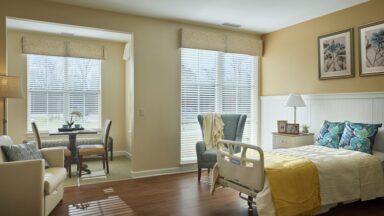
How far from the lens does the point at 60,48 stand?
576cm

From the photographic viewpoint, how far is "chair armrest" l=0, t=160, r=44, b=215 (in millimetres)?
2678

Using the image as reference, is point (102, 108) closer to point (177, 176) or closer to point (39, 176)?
point (177, 176)

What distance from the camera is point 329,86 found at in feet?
14.8

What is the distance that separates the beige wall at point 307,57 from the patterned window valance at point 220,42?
31 centimetres

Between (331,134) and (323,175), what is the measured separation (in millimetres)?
1218

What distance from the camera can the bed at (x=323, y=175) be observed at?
2.69 m

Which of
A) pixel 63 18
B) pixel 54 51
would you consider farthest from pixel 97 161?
pixel 63 18

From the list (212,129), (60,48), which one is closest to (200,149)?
(212,129)

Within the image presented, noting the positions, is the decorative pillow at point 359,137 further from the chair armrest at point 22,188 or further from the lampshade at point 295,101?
the chair armrest at point 22,188

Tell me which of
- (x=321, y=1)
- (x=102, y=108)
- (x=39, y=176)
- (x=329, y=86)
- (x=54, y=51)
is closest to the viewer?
(x=39, y=176)

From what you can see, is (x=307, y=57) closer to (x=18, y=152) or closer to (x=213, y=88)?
(x=213, y=88)

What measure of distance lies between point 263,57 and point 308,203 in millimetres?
3660

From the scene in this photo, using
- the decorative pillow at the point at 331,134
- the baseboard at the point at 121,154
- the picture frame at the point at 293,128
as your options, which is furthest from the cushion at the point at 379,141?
the baseboard at the point at 121,154

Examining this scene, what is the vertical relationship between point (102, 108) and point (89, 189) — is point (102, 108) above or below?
above
